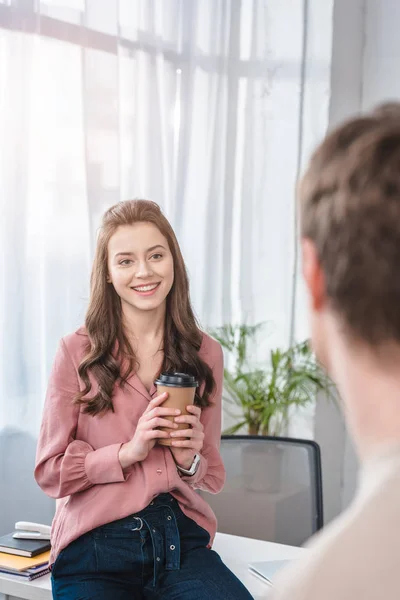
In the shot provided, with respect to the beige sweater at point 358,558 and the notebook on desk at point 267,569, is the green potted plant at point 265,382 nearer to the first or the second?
the notebook on desk at point 267,569

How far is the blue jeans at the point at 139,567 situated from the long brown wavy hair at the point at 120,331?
Answer: 0.28 meters

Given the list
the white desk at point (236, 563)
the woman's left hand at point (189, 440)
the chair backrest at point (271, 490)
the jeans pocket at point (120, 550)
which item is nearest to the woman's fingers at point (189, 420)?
the woman's left hand at point (189, 440)


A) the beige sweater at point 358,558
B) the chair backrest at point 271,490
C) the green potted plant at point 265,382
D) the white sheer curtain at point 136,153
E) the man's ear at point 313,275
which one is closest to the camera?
the beige sweater at point 358,558

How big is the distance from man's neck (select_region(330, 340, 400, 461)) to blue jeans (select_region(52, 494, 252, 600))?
123cm

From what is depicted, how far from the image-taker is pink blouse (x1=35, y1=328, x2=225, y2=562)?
1903 millimetres

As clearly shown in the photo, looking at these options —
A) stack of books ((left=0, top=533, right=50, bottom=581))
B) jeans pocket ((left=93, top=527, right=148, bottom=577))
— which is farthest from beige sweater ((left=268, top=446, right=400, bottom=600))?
stack of books ((left=0, top=533, right=50, bottom=581))

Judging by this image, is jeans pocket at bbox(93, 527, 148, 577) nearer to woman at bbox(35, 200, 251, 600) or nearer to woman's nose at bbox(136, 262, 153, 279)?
woman at bbox(35, 200, 251, 600)

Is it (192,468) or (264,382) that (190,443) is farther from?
(264,382)

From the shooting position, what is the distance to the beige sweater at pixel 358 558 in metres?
0.64

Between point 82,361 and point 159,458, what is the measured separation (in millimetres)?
290

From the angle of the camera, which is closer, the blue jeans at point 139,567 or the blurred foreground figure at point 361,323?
the blurred foreground figure at point 361,323

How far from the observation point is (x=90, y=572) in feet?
6.15

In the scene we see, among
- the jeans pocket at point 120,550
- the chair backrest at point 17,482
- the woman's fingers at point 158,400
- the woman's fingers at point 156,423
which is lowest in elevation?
the chair backrest at point 17,482

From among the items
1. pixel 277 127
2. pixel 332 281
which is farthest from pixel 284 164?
pixel 332 281
